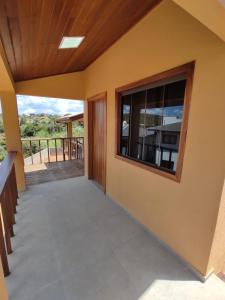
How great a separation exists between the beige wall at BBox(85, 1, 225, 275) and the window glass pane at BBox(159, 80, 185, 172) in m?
0.21

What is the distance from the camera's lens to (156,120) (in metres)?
2.03

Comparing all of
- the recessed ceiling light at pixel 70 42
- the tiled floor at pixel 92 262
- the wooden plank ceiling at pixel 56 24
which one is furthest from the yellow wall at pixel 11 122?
the recessed ceiling light at pixel 70 42

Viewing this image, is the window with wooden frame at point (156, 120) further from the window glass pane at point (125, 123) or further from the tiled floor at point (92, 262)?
the tiled floor at point (92, 262)

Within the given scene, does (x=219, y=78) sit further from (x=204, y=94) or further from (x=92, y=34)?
(x=92, y=34)

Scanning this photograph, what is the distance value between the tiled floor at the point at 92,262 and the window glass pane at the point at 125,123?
111 cm

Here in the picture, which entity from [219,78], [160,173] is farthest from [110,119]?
[219,78]

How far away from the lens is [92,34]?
1932 mm

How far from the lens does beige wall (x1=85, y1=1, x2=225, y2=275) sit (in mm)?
1296

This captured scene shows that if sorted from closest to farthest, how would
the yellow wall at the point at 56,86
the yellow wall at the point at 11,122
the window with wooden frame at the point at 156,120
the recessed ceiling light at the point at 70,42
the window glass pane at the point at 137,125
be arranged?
the window with wooden frame at the point at 156,120 < the recessed ceiling light at the point at 70,42 < the window glass pane at the point at 137,125 < the yellow wall at the point at 11,122 < the yellow wall at the point at 56,86

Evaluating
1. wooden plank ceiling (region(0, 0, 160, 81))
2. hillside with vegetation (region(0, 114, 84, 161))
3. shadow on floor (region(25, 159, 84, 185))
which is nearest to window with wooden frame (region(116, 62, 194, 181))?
wooden plank ceiling (region(0, 0, 160, 81))

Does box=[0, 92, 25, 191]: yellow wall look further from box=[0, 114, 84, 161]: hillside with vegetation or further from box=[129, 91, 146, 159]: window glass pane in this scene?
box=[0, 114, 84, 161]: hillside with vegetation

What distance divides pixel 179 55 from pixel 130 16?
0.81 meters

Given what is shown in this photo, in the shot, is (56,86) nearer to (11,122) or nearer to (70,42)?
(11,122)

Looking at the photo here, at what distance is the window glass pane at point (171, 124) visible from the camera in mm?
1688
